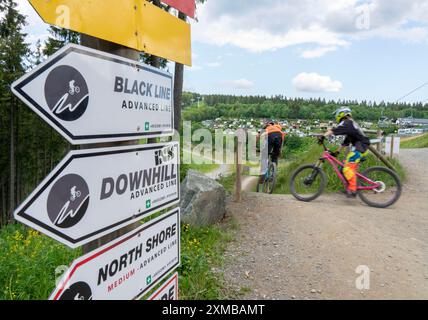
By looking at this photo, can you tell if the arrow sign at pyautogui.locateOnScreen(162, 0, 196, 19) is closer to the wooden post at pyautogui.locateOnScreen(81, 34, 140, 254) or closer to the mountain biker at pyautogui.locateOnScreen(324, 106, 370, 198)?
the wooden post at pyautogui.locateOnScreen(81, 34, 140, 254)

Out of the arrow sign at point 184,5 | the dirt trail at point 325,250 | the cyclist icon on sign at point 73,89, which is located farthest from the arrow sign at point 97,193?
the dirt trail at point 325,250

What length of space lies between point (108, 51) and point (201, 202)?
408cm

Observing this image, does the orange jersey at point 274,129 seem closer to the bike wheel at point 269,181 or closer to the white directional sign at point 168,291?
the bike wheel at point 269,181

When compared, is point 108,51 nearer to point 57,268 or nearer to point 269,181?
point 57,268

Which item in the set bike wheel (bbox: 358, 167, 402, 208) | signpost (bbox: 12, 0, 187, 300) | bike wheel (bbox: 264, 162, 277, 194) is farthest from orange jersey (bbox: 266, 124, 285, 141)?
signpost (bbox: 12, 0, 187, 300)

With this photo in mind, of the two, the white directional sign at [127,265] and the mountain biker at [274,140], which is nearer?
the white directional sign at [127,265]

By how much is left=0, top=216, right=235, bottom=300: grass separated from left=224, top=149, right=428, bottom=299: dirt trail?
0.24 meters

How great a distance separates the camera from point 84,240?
118cm

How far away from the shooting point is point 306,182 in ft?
A: 22.6

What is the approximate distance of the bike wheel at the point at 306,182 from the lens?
22.4 ft

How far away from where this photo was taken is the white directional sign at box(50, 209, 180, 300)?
3.90ft

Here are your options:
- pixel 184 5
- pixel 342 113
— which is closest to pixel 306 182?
pixel 342 113

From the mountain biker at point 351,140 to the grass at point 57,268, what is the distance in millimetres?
3275
